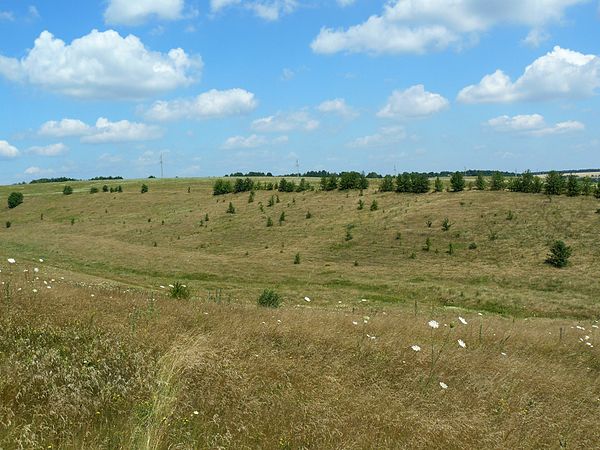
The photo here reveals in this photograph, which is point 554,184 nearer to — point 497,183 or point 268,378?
point 497,183

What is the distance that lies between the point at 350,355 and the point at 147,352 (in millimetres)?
2648

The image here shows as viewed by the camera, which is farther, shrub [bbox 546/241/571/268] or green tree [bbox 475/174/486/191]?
green tree [bbox 475/174/486/191]

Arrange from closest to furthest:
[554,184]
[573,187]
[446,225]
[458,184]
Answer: [446,225], [573,187], [554,184], [458,184]

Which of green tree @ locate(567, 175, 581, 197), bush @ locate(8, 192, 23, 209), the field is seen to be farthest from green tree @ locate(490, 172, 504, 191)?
bush @ locate(8, 192, 23, 209)

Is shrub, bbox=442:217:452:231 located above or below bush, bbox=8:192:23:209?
below

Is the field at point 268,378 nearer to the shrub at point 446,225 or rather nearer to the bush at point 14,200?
the shrub at point 446,225

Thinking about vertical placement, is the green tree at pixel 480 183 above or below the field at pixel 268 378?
above

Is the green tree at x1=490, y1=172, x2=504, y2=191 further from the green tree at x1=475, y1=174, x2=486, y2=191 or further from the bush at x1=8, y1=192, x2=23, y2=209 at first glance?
the bush at x1=8, y1=192, x2=23, y2=209

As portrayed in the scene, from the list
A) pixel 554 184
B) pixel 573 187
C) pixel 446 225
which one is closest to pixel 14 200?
pixel 446 225

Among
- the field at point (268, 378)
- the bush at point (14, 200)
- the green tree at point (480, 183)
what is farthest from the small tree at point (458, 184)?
the bush at point (14, 200)

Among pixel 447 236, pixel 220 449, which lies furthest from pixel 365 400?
pixel 447 236

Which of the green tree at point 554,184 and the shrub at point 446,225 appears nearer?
the shrub at point 446,225

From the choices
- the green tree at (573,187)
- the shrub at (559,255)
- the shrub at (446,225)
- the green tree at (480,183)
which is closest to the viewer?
the shrub at (559,255)

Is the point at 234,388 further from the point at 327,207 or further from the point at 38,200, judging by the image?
the point at 38,200
